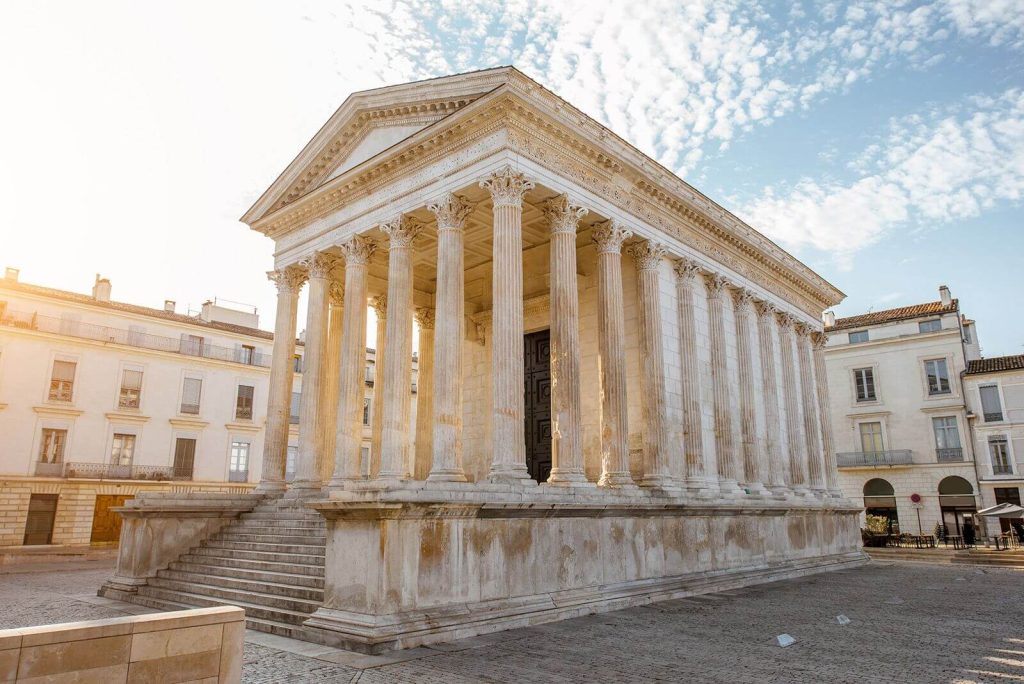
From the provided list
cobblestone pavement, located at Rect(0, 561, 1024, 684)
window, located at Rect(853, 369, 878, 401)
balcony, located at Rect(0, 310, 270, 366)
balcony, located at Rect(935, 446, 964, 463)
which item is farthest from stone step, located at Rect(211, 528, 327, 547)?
window, located at Rect(853, 369, 878, 401)

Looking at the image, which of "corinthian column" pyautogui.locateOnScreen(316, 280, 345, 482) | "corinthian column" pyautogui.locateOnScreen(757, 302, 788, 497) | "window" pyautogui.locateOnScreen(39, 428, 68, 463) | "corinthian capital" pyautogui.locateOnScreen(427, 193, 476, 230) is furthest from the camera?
"window" pyautogui.locateOnScreen(39, 428, 68, 463)

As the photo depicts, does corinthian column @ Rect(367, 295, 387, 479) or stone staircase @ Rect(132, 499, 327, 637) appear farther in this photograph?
corinthian column @ Rect(367, 295, 387, 479)

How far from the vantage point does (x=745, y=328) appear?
1962 cm

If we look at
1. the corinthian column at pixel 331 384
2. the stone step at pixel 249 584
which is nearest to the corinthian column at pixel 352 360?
the corinthian column at pixel 331 384

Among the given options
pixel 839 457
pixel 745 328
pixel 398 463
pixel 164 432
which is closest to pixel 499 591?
pixel 398 463

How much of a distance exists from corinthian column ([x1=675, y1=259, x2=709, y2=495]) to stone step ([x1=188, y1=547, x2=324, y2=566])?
27.2 feet

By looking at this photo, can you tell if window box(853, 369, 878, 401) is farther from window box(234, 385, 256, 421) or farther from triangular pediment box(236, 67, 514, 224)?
triangular pediment box(236, 67, 514, 224)

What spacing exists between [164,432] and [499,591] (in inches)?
994

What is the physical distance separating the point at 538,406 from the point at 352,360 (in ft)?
16.4

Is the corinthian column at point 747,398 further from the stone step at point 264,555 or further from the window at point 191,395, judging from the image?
the window at point 191,395

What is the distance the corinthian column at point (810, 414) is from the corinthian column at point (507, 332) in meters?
13.4

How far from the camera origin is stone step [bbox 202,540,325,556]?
12.2 meters

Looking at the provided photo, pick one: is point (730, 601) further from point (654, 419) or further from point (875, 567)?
point (875, 567)

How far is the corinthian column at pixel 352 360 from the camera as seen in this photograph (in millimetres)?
15562
